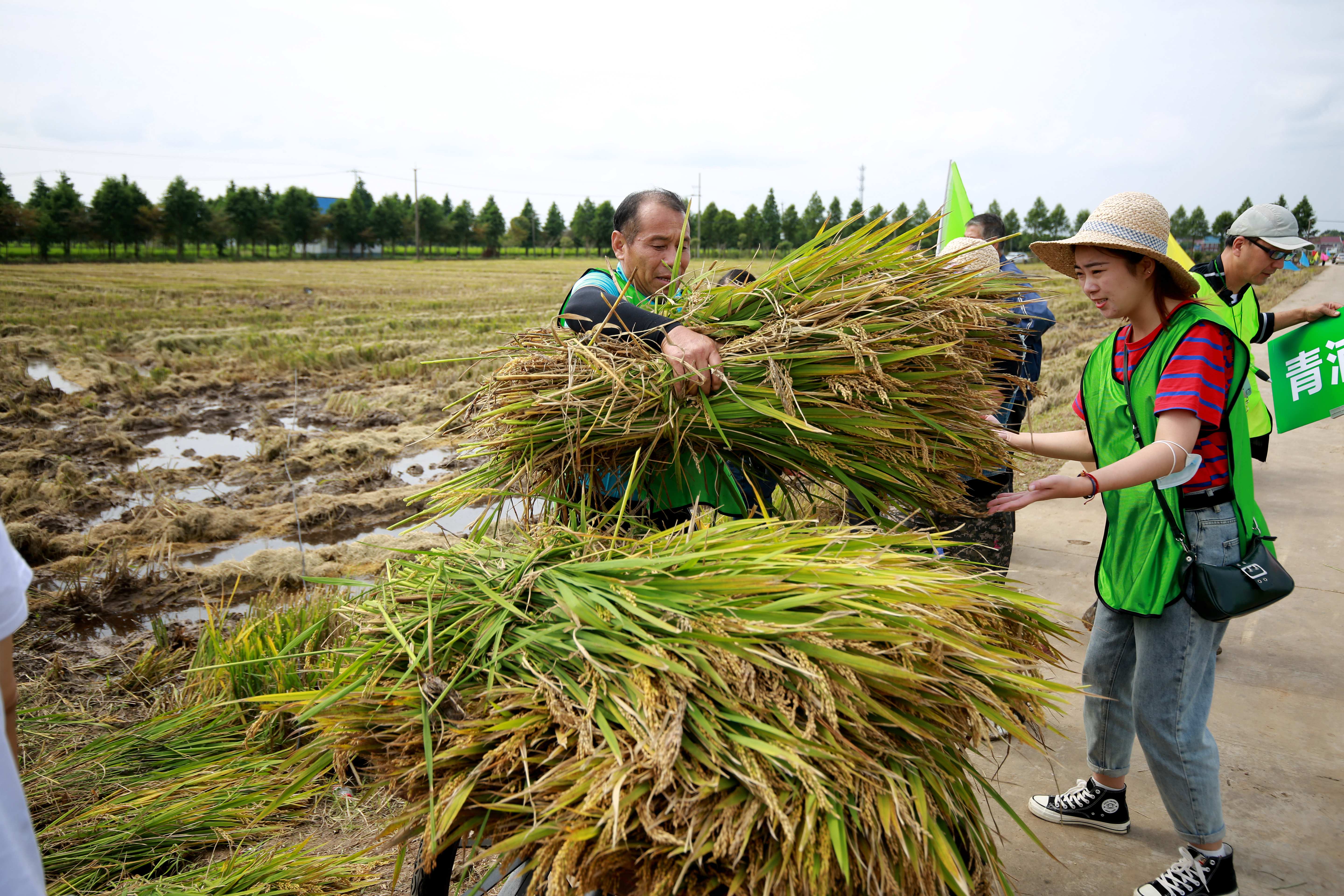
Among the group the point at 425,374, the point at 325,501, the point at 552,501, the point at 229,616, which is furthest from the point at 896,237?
the point at 425,374

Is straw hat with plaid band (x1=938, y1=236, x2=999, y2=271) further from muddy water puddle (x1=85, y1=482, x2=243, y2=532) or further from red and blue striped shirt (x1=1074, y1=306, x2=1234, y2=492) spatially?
muddy water puddle (x1=85, y1=482, x2=243, y2=532)

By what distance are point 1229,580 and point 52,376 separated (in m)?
14.2

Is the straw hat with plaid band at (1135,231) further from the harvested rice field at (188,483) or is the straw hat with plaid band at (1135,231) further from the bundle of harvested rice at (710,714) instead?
the harvested rice field at (188,483)

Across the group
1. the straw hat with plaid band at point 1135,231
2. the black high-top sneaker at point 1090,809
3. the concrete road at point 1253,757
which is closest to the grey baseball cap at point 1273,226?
the concrete road at point 1253,757

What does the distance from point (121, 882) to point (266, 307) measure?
73.5ft

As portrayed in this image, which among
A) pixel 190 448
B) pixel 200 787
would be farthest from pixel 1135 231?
pixel 190 448

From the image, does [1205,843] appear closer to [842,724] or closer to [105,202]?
[842,724]

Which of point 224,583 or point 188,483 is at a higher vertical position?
point 188,483

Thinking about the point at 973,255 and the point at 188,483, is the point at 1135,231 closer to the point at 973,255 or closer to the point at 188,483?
the point at 973,255

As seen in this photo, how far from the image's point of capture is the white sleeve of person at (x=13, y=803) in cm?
91

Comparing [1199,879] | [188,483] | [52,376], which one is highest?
[52,376]

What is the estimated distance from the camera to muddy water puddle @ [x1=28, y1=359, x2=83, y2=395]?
10.3m

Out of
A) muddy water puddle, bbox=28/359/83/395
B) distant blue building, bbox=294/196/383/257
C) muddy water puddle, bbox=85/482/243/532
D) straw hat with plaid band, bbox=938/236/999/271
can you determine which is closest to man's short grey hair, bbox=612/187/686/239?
Result: straw hat with plaid band, bbox=938/236/999/271

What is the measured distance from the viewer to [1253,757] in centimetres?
266
